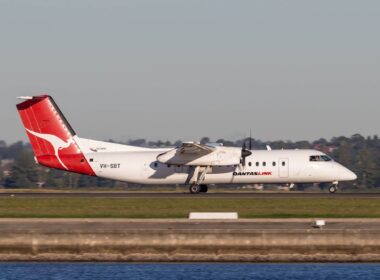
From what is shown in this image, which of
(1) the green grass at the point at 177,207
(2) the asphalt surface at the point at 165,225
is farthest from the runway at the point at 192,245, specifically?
(1) the green grass at the point at 177,207

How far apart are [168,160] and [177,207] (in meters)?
12.4

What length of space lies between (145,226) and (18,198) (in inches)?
792

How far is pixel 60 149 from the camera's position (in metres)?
65.4

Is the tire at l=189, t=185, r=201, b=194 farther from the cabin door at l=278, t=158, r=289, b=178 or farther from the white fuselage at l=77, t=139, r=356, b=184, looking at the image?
the cabin door at l=278, t=158, r=289, b=178

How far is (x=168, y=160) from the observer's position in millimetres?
63594

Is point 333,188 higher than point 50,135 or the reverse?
the reverse

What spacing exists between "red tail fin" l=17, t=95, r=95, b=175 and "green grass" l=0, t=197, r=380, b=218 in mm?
7765

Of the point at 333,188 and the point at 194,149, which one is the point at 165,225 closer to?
the point at 194,149

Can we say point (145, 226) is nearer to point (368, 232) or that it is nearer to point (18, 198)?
point (368, 232)

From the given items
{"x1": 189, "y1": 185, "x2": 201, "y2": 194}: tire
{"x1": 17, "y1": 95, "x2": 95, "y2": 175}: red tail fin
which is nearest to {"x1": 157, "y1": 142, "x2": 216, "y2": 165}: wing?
{"x1": 189, "y1": 185, "x2": 201, "y2": 194}: tire

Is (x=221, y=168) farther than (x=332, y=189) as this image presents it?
No

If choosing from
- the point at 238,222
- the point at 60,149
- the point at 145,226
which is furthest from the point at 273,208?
the point at 60,149

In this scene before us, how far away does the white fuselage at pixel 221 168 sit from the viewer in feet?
209

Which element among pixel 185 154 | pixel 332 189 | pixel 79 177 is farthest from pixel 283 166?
pixel 79 177
